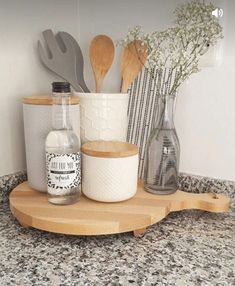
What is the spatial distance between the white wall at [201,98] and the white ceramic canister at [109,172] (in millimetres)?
206

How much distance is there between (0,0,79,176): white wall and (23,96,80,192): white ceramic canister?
0.09m

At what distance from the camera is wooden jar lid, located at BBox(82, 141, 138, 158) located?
0.59 meters

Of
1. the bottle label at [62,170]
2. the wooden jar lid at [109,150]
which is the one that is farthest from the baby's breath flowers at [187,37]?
the bottle label at [62,170]

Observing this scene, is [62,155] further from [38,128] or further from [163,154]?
[163,154]

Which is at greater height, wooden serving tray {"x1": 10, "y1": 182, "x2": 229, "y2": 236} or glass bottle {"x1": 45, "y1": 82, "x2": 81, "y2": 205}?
glass bottle {"x1": 45, "y1": 82, "x2": 81, "y2": 205}

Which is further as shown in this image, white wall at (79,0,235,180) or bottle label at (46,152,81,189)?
white wall at (79,0,235,180)

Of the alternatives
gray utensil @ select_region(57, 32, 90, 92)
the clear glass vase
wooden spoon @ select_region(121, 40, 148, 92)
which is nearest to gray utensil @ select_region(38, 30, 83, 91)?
gray utensil @ select_region(57, 32, 90, 92)

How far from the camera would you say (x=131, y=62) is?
0.73m

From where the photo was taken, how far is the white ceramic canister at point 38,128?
64cm

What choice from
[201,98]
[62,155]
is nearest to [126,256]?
[62,155]

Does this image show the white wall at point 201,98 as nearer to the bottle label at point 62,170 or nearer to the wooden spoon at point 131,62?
the wooden spoon at point 131,62

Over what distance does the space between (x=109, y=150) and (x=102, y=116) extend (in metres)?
0.12

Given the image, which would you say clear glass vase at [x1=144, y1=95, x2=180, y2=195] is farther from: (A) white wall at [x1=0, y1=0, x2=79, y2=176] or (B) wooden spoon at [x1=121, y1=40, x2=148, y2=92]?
(A) white wall at [x1=0, y1=0, x2=79, y2=176]

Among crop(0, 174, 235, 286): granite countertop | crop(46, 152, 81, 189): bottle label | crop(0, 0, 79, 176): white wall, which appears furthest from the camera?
crop(0, 0, 79, 176): white wall
